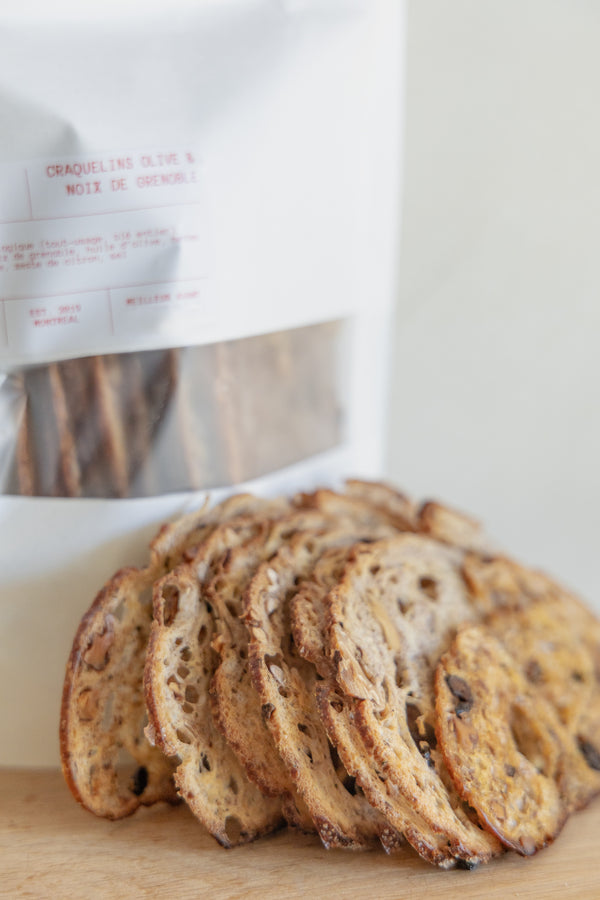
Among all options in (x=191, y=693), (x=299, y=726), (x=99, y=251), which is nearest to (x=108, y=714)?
(x=191, y=693)

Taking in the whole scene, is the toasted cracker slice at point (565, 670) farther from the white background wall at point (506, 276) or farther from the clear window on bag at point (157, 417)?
the white background wall at point (506, 276)

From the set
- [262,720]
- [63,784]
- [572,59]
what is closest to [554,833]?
[262,720]

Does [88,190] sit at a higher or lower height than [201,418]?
higher

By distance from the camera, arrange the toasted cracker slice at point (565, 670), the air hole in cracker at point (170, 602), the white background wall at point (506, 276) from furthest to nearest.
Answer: the white background wall at point (506, 276) < the toasted cracker slice at point (565, 670) < the air hole in cracker at point (170, 602)

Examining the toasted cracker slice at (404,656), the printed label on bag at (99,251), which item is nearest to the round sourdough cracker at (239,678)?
the toasted cracker slice at (404,656)

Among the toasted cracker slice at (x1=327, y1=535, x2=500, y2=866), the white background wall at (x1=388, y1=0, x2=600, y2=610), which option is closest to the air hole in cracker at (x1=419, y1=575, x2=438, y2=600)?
the toasted cracker slice at (x1=327, y1=535, x2=500, y2=866)

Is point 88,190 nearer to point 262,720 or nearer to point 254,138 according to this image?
point 254,138

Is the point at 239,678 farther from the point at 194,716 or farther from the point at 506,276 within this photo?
the point at 506,276

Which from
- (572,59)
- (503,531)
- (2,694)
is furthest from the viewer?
(503,531)
